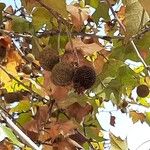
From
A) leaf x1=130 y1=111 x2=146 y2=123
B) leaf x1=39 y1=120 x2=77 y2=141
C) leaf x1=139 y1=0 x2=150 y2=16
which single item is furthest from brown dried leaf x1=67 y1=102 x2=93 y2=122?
leaf x1=139 y1=0 x2=150 y2=16

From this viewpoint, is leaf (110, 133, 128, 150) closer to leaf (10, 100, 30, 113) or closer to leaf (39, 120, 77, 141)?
leaf (39, 120, 77, 141)

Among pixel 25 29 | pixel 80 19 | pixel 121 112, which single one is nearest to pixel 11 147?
pixel 25 29

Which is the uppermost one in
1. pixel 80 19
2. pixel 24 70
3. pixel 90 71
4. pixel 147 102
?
pixel 80 19

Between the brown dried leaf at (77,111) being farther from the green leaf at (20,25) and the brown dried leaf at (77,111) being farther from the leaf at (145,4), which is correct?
the leaf at (145,4)

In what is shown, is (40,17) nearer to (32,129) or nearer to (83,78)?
(83,78)

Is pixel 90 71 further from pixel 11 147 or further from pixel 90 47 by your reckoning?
pixel 11 147

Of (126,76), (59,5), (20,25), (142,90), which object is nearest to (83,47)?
(20,25)
